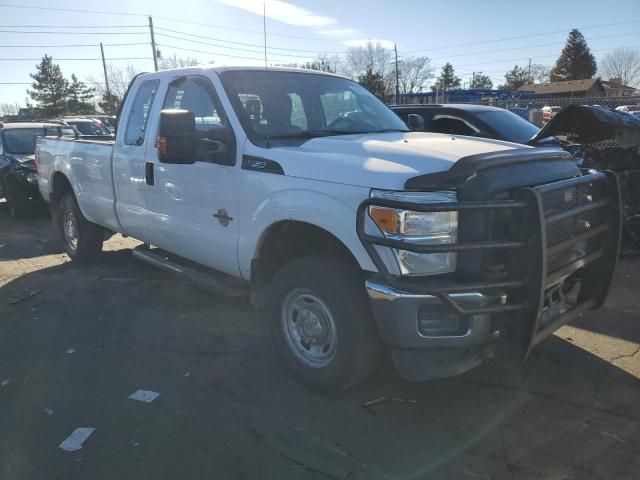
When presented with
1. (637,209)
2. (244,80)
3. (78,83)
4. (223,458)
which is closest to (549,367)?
(223,458)

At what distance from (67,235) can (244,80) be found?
4.05m

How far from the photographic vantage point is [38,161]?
23.5ft

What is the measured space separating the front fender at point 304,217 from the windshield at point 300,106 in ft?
1.91

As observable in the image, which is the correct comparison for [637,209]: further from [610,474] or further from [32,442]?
[32,442]

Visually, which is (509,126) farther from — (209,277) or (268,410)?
(268,410)

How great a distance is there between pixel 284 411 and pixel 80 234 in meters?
4.29

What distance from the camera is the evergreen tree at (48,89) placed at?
227ft

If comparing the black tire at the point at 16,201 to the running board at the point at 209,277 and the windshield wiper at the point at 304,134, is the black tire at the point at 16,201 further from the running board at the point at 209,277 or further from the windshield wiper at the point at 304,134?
the windshield wiper at the point at 304,134

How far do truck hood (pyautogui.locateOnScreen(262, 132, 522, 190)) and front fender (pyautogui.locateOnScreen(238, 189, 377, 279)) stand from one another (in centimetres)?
13

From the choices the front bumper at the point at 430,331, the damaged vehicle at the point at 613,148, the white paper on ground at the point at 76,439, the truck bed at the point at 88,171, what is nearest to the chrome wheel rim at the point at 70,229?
the truck bed at the point at 88,171

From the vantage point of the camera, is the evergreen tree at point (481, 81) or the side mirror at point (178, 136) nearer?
the side mirror at point (178, 136)

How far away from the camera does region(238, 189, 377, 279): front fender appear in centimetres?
288

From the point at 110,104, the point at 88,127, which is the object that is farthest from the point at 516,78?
the point at 88,127

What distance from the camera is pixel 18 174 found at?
9523mm
